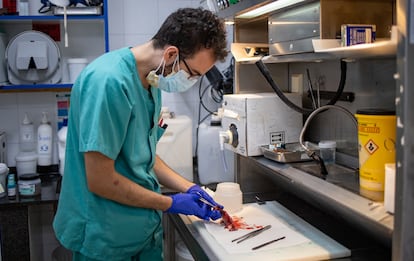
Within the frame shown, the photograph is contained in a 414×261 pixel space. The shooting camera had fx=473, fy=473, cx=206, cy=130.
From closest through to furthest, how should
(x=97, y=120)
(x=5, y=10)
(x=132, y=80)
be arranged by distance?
(x=97, y=120) → (x=132, y=80) → (x=5, y=10)

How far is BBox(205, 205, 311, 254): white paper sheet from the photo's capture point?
1456 mm

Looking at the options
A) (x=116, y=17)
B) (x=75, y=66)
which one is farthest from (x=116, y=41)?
(x=75, y=66)

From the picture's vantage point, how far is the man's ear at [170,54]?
1487 millimetres

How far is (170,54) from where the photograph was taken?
1497 millimetres

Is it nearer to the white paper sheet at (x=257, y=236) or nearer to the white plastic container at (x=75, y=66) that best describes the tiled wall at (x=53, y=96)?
the white plastic container at (x=75, y=66)

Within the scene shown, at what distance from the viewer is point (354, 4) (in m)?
1.52

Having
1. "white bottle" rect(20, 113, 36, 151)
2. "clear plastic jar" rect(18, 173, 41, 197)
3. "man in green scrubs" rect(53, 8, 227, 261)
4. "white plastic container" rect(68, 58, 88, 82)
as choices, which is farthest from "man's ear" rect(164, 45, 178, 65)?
"white bottle" rect(20, 113, 36, 151)

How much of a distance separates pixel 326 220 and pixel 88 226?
2.84ft

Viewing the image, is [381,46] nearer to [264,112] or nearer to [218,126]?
[264,112]

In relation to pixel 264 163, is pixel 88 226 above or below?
below

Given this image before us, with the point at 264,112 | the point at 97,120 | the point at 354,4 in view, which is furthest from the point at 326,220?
the point at 97,120

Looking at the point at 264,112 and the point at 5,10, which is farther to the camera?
the point at 5,10

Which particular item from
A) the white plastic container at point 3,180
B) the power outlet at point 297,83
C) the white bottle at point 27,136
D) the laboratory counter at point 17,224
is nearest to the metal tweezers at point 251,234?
the power outlet at point 297,83

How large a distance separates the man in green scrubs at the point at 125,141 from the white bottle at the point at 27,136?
54.9 inches
